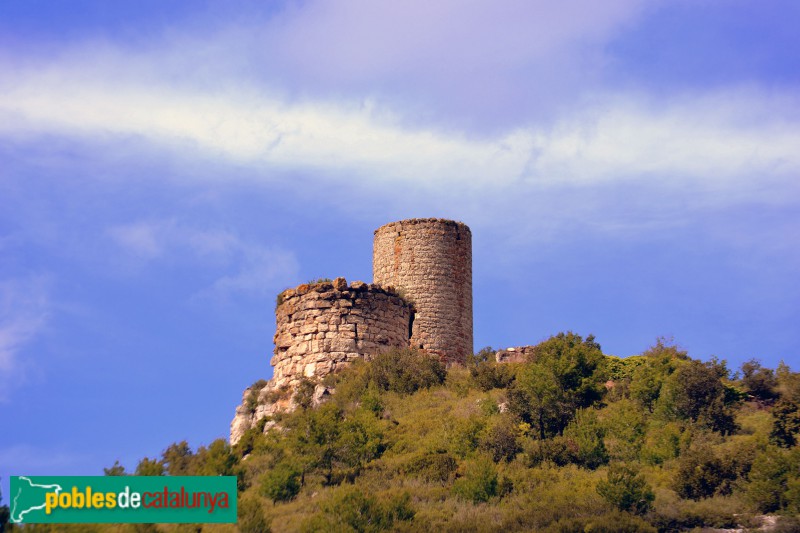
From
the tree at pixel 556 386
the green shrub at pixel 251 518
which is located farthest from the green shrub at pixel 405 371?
the green shrub at pixel 251 518

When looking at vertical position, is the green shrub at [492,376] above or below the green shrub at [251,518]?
above

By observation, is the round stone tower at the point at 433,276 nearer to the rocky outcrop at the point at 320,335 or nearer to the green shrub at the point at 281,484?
the rocky outcrop at the point at 320,335

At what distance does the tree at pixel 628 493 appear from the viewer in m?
19.6

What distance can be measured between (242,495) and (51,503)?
458cm

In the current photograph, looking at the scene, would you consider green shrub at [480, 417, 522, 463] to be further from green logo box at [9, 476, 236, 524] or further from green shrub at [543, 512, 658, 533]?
green logo box at [9, 476, 236, 524]

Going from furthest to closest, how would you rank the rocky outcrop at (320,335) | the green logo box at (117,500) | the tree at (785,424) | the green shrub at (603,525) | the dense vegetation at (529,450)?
the rocky outcrop at (320,335), the tree at (785,424), the dense vegetation at (529,450), the green logo box at (117,500), the green shrub at (603,525)

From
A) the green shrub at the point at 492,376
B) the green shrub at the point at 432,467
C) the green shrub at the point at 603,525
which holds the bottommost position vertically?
the green shrub at the point at 603,525

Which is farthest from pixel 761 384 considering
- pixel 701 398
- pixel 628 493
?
pixel 628 493

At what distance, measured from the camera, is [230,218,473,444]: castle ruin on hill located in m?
29.1

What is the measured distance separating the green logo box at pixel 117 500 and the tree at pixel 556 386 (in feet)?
28.0

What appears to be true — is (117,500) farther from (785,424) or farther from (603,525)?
(785,424)

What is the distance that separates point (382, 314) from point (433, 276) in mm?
2492

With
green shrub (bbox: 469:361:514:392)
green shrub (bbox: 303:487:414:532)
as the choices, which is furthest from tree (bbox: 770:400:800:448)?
green shrub (bbox: 303:487:414:532)

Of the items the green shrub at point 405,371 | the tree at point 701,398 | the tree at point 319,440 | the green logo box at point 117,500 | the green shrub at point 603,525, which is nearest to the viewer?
the green shrub at point 603,525
